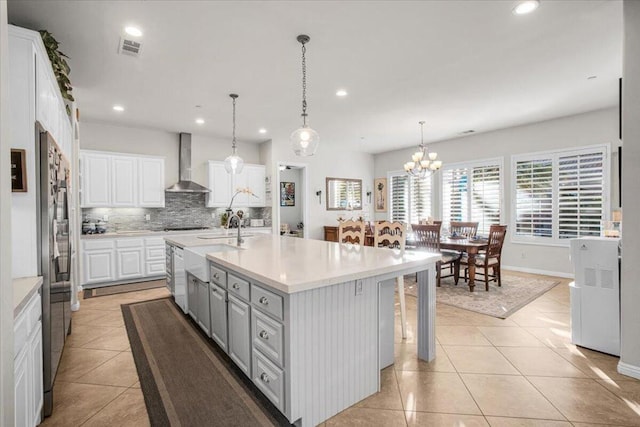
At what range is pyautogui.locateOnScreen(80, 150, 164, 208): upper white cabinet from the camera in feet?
17.0

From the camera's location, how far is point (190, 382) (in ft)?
7.54

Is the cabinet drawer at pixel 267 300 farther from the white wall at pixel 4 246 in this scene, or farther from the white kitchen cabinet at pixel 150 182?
the white kitchen cabinet at pixel 150 182

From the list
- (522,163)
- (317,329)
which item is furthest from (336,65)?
(522,163)

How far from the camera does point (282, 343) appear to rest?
69.4 inches

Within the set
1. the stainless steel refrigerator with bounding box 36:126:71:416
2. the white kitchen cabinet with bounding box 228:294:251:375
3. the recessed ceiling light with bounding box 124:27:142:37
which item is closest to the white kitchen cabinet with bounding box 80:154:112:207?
the recessed ceiling light with bounding box 124:27:142:37

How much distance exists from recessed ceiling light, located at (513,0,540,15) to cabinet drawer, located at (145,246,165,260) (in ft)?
19.3

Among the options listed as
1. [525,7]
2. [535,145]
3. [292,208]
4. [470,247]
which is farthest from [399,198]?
[525,7]

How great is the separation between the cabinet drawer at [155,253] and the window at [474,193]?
5.94 m

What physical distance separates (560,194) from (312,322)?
583 cm

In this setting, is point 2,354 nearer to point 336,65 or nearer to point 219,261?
point 219,261

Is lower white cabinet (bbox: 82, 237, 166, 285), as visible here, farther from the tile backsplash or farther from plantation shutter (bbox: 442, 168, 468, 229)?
plantation shutter (bbox: 442, 168, 468, 229)

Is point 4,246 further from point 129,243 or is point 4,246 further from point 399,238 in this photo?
point 129,243

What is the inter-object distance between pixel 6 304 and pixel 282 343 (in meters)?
1.18

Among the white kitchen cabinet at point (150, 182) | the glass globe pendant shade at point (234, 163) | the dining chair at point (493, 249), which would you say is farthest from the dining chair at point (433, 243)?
the white kitchen cabinet at point (150, 182)
